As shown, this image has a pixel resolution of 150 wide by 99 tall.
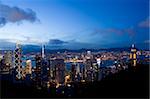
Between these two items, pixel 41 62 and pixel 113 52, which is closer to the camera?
pixel 113 52

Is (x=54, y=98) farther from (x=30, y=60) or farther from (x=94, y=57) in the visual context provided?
(x=30, y=60)

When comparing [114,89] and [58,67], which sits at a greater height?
[114,89]

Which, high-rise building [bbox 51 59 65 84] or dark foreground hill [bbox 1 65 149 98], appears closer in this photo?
dark foreground hill [bbox 1 65 149 98]

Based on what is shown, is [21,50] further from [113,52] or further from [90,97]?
[90,97]

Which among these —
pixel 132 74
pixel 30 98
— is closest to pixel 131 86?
pixel 132 74

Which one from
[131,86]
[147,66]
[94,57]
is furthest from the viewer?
[94,57]

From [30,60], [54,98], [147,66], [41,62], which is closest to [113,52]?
[41,62]

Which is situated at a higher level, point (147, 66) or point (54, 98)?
point (147, 66)

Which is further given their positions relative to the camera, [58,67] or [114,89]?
[58,67]

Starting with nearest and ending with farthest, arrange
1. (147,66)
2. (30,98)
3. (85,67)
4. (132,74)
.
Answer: (30,98) < (132,74) < (147,66) < (85,67)

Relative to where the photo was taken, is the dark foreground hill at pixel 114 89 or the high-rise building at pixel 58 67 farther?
the high-rise building at pixel 58 67
